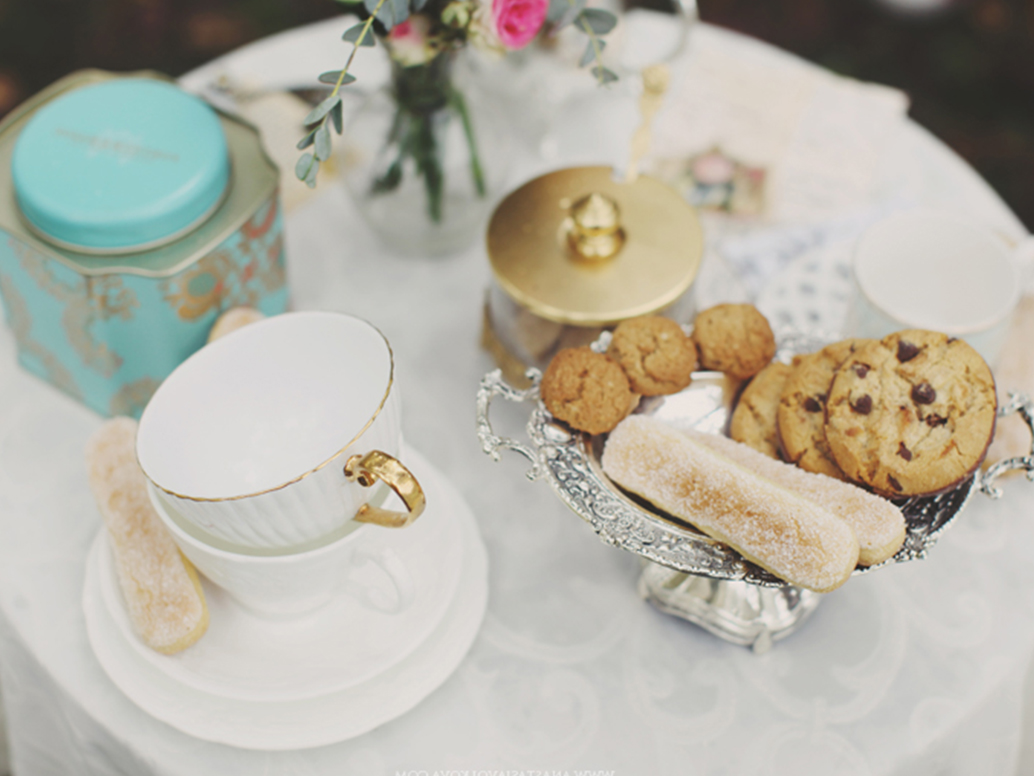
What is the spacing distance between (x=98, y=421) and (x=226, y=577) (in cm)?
30

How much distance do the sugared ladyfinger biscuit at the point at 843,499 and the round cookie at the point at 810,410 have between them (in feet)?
A: 0.05

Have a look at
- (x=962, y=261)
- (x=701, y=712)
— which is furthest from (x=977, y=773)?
(x=962, y=261)

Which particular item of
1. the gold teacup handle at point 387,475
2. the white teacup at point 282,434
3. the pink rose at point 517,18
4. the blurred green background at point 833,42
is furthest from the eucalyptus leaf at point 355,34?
the blurred green background at point 833,42

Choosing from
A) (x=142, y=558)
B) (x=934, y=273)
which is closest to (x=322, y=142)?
(x=142, y=558)

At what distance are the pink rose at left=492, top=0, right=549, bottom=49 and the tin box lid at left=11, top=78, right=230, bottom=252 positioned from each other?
271 mm

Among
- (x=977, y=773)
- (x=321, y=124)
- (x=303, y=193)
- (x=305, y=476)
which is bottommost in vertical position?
(x=977, y=773)

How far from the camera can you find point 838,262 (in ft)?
3.09

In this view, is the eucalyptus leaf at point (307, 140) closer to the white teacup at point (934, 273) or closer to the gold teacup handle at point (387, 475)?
the gold teacup handle at point (387, 475)

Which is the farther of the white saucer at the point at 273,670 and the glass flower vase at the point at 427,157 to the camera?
the glass flower vase at the point at 427,157

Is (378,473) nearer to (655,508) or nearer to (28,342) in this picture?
(655,508)

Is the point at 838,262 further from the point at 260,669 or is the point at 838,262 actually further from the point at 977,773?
the point at 260,669

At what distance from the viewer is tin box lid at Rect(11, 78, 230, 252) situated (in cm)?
72

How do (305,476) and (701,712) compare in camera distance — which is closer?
(305,476)

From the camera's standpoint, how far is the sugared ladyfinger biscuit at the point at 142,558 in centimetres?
62
